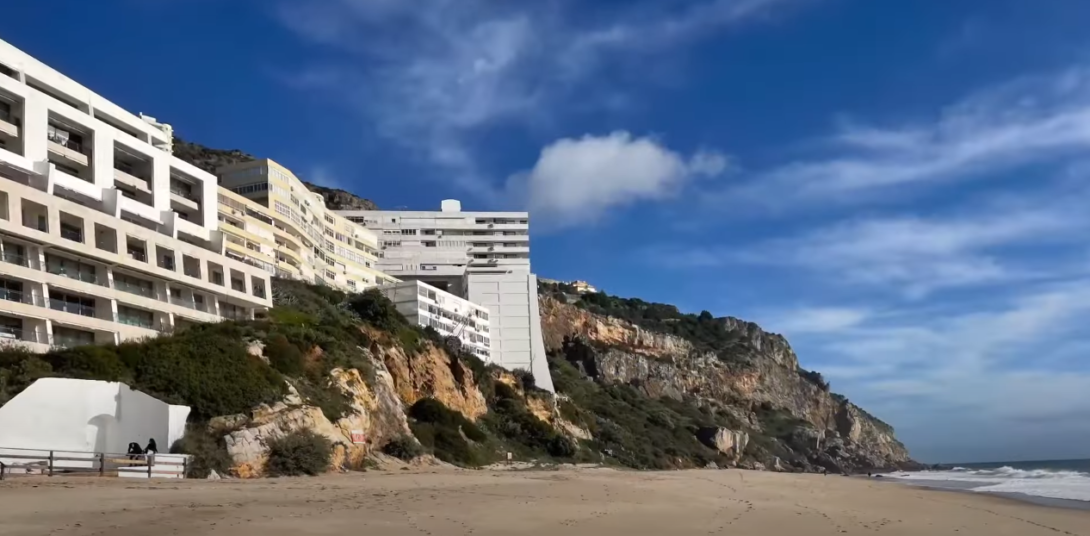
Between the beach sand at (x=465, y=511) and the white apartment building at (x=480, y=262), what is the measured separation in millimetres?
57022

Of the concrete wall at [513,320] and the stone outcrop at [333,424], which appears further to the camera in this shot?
the concrete wall at [513,320]

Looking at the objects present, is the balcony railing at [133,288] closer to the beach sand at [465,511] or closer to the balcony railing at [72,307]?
the balcony railing at [72,307]

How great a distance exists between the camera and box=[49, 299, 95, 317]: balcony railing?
31062 mm

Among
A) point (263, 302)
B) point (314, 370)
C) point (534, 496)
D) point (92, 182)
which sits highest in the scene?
point (92, 182)

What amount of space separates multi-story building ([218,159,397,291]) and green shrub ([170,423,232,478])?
108ft

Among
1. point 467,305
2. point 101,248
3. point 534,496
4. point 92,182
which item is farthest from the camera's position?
point 467,305

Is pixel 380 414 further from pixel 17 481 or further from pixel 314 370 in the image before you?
pixel 17 481

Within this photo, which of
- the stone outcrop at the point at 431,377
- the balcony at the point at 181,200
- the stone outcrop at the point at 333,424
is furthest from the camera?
the balcony at the point at 181,200

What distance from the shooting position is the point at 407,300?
218 ft

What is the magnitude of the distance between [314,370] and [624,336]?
91.5 m

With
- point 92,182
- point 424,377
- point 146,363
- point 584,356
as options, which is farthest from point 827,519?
point 584,356

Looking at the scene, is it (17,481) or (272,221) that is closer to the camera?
(17,481)

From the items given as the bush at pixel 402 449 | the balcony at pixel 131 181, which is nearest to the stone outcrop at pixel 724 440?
the bush at pixel 402 449

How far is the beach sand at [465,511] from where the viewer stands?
11523mm
